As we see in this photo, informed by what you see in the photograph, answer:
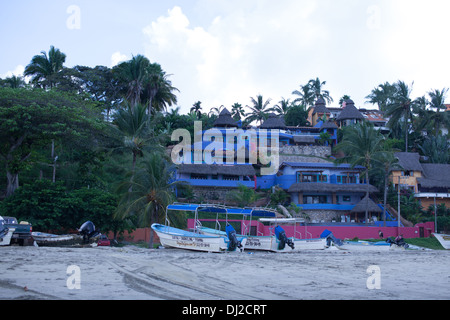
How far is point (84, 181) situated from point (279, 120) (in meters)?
36.3

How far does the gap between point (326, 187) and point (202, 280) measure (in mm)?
37914

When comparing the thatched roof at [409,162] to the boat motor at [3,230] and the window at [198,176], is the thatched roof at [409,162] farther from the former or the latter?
the boat motor at [3,230]

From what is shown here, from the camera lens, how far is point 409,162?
52.0 m

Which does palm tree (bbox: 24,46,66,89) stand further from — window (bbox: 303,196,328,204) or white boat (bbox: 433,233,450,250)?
white boat (bbox: 433,233,450,250)

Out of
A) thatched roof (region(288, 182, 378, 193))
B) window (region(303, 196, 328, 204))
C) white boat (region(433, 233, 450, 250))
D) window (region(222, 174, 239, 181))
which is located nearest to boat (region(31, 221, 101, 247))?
white boat (region(433, 233, 450, 250))

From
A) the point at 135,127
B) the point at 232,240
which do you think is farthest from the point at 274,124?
the point at 232,240

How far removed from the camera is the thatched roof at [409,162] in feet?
168

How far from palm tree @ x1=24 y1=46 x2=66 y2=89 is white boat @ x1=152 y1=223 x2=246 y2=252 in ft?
113

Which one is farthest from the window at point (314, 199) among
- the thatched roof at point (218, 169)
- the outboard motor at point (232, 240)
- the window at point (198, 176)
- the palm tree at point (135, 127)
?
the outboard motor at point (232, 240)

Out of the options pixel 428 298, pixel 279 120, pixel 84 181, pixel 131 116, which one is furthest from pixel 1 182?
pixel 279 120

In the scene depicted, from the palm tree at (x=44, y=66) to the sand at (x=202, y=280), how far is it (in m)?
38.7

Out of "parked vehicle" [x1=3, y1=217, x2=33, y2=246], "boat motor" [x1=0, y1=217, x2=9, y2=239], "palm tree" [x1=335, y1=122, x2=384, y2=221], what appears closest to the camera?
"boat motor" [x1=0, y1=217, x2=9, y2=239]

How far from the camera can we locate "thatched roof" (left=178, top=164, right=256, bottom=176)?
47.8 metres
